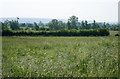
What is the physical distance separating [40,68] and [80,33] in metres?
30.5

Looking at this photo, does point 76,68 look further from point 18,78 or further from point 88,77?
point 18,78

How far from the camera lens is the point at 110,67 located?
6.22m

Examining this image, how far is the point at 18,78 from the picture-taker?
18.2 feet

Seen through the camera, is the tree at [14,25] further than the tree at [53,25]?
No

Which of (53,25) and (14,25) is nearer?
(14,25)

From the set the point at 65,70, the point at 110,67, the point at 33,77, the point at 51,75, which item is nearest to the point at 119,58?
the point at 110,67

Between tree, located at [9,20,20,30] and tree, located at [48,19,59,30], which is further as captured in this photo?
tree, located at [48,19,59,30]

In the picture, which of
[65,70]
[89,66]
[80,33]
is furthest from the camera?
[80,33]

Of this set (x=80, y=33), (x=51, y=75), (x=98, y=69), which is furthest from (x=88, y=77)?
(x=80, y=33)

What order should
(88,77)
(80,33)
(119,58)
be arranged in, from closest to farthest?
(88,77) < (119,58) < (80,33)

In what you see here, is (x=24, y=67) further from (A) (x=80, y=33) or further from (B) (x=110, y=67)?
(A) (x=80, y=33)

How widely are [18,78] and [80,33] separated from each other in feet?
103

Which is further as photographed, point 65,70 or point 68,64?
point 68,64

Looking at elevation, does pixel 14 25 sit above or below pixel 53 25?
above
